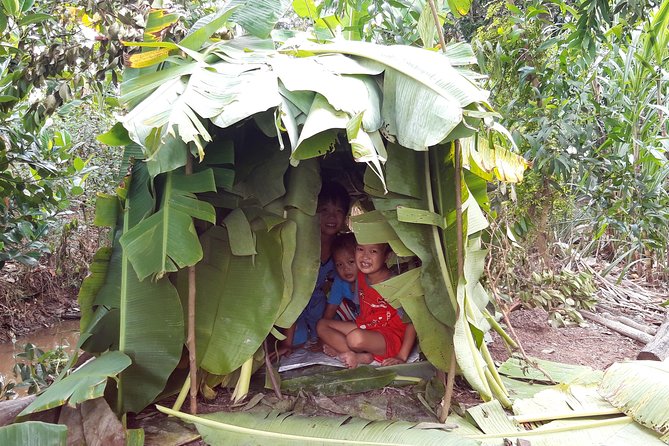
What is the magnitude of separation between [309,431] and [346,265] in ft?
4.57

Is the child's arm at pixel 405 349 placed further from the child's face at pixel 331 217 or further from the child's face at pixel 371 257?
the child's face at pixel 331 217

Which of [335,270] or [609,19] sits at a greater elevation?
[609,19]

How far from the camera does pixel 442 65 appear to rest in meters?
2.38

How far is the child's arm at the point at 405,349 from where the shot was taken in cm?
325

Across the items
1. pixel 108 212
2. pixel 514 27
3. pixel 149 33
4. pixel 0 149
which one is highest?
pixel 514 27

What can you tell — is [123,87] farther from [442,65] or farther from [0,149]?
[0,149]

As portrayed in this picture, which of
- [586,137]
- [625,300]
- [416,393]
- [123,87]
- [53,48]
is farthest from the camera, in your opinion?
[625,300]

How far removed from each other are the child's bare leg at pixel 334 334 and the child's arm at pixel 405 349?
12.2 inches

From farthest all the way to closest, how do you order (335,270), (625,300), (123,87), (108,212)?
1. (625,300)
2. (335,270)
3. (108,212)
4. (123,87)

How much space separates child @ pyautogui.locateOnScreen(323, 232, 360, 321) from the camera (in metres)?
3.61

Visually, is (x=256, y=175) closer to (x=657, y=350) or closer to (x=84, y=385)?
(x=84, y=385)

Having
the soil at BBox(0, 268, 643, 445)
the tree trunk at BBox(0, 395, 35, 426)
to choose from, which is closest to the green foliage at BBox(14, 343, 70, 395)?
the tree trunk at BBox(0, 395, 35, 426)

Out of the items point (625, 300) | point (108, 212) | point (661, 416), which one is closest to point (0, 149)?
point (108, 212)

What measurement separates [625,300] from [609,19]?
314 cm
